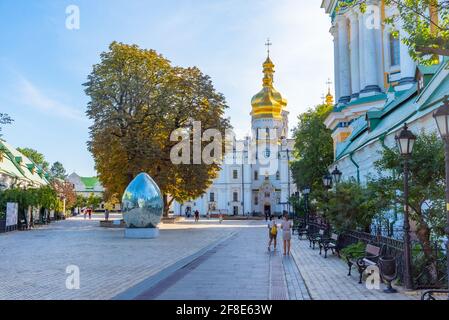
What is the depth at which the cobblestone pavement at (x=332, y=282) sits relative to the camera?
1007 cm

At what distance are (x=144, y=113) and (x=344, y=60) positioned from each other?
17.1 m

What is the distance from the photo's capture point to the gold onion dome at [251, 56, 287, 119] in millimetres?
84938

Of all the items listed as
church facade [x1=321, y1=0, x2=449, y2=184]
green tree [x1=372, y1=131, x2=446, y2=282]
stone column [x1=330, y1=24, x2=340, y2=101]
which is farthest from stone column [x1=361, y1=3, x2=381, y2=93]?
green tree [x1=372, y1=131, x2=446, y2=282]

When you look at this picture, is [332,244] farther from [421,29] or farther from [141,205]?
[141,205]

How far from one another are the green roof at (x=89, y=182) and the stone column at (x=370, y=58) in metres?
98.5

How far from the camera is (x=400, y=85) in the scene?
3002cm

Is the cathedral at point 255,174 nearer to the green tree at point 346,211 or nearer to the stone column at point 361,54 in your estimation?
the stone column at point 361,54

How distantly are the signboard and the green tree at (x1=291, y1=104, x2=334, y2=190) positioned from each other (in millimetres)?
23947

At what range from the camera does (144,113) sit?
36219 mm

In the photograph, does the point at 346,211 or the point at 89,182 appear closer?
the point at 346,211

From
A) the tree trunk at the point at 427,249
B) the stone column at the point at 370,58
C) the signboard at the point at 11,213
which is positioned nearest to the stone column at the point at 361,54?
the stone column at the point at 370,58

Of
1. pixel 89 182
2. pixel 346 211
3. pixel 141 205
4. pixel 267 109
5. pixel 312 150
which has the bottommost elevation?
pixel 346 211

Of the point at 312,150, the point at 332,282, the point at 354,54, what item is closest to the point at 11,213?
the point at 312,150
